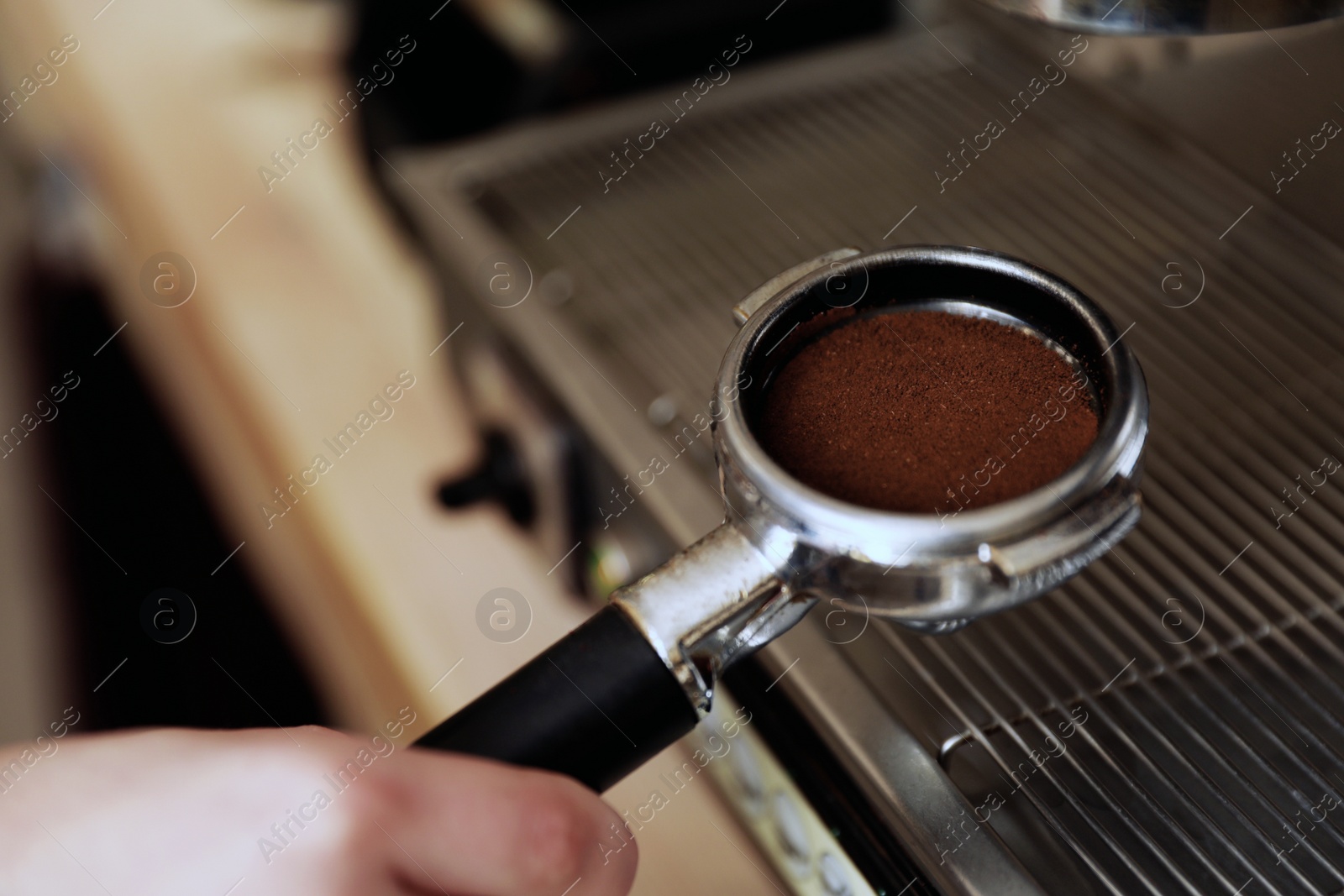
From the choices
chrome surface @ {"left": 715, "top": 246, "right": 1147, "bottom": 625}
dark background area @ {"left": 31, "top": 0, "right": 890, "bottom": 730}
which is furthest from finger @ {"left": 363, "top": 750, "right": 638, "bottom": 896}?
dark background area @ {"left": 31, "top": 0, "right": 890, "bottom": 730}

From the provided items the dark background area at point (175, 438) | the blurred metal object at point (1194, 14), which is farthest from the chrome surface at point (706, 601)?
the dark background area at point (175, 438)

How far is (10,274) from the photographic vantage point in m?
1.37

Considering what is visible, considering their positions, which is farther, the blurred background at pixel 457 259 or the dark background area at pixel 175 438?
the dark background area at pixel 175 438

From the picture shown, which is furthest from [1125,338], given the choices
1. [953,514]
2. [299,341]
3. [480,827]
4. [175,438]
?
[175,438]

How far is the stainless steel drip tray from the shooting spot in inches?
17.5

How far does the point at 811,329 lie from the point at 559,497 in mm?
331

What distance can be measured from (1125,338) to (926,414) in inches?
10.8

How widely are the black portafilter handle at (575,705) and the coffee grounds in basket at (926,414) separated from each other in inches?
3.5

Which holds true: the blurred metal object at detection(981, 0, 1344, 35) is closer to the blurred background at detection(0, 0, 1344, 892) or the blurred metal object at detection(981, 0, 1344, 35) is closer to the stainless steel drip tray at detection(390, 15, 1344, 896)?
the blurred background at detection(0, 0, 1344, 892)

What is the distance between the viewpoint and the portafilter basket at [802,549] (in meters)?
0.34

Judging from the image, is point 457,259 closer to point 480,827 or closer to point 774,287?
point 774,287

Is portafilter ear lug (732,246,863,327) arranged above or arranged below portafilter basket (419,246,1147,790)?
above

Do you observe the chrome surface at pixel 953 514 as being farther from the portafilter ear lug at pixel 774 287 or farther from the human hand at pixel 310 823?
the human hand at pixel 310 823

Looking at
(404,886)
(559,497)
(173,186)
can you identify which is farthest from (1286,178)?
(173,186)
